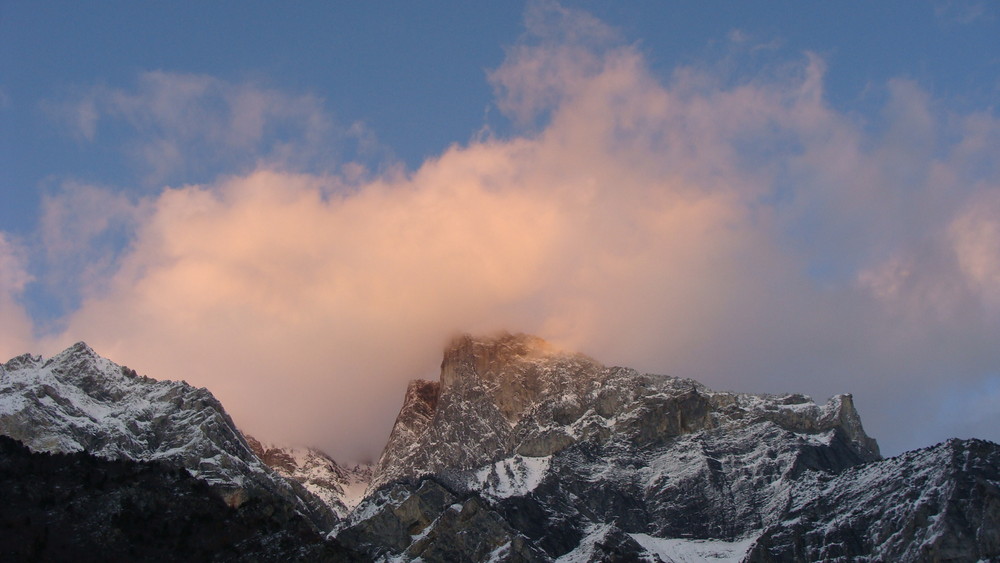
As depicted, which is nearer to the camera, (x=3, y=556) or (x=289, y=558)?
(x=3, y=556)

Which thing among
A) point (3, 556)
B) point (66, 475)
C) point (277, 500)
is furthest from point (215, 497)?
point (3, 556)

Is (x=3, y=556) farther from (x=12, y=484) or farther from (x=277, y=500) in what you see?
(x=277, y=500)

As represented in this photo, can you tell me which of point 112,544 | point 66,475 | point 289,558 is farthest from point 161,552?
point 66,475

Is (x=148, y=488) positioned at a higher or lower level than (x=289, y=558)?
higher

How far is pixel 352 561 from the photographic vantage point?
132250mm

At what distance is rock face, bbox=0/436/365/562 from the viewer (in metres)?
127

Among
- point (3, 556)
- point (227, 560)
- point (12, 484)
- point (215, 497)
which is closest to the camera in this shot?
point (3, 556)

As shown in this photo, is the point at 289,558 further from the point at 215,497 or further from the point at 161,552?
the point at 215,497

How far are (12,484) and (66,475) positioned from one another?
7.07 metres

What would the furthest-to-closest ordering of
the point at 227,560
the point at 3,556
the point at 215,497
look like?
the point at 215,497 < the point at 227,560 < the point at 3,556

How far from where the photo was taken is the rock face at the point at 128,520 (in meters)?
127

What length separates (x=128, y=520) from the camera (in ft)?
442

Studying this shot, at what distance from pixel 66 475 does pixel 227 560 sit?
30749mm

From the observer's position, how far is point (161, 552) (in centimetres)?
Answer: 12825
